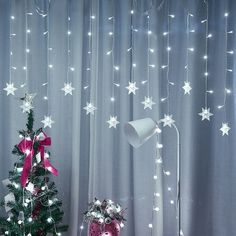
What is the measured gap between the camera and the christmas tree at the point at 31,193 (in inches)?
86.6

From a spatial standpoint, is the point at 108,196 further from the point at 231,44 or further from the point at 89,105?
the point at 231,44

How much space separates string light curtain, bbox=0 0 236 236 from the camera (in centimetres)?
253

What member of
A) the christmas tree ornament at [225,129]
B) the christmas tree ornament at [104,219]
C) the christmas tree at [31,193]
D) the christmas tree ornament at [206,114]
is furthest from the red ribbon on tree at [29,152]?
the christmas tree ornament at [225,129]

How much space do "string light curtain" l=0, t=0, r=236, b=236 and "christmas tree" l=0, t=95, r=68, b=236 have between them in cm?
39

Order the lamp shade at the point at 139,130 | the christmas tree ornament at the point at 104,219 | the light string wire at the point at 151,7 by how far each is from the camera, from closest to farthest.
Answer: the lamp shade at the point at 139,130 < the christmas tree ornament at the point at 104,219 < the light string wire at the point at 151,7

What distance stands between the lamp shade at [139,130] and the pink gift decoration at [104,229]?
2.58 ft

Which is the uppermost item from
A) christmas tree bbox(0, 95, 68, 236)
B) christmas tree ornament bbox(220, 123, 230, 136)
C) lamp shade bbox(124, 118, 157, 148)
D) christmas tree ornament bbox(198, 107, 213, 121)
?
christmas tree ornament bbox(198, 107, 213, 121)

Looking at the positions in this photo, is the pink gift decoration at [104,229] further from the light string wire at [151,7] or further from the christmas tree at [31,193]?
the light string wire at [151,7]

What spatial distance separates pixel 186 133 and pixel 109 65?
2.78 ft

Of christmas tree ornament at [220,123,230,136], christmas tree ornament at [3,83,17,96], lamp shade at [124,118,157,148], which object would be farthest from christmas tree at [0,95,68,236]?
christmas tree ornament at [220,123,230,136]

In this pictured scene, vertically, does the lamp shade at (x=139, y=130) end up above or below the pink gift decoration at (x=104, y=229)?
above

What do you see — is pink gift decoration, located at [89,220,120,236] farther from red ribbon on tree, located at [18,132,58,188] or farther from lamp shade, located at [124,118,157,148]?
lamp shade, located at [124,118,157,148]

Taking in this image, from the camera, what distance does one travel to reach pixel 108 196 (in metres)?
2.66

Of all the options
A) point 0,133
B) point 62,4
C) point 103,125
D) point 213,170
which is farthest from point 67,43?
point 213,170
